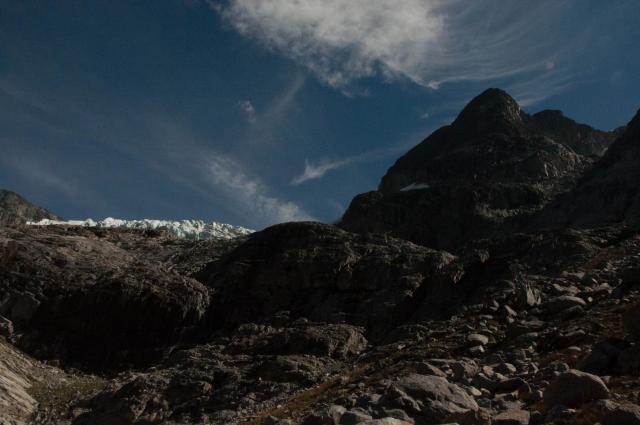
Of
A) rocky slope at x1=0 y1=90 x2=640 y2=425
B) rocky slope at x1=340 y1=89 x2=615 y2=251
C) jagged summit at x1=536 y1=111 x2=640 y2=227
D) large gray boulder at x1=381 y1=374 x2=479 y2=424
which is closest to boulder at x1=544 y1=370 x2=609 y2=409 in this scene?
rocky slope at x1=0 y1=90 x2=640 y2=425

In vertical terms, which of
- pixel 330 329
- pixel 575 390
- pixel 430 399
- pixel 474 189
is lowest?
pixel 430 399

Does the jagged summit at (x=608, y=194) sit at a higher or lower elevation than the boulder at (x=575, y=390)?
higher

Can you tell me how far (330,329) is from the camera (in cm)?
4706

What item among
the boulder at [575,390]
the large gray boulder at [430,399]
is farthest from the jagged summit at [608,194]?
the boulder at [575,390]

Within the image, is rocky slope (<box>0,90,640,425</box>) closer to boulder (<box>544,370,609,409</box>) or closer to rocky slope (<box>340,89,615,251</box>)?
boulder (<box>544,370,609,409</box>)

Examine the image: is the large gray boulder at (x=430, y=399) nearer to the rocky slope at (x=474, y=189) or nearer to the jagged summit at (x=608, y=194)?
the jagged summit at (x=608, y=194)

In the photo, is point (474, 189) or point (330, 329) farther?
point (474, 189)

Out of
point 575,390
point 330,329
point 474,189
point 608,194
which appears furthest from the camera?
point 474,189

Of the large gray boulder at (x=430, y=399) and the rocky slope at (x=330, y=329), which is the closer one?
the large gray boulder at (x=430, y=399)

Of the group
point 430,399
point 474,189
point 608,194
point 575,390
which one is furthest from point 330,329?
point 474,189

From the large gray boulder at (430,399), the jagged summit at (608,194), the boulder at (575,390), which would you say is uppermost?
the jagged summit at (608,194)

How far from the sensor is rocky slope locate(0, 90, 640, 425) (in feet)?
49.2

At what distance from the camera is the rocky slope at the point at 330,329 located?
1500 cm

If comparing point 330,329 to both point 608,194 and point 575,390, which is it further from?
point 608,194
